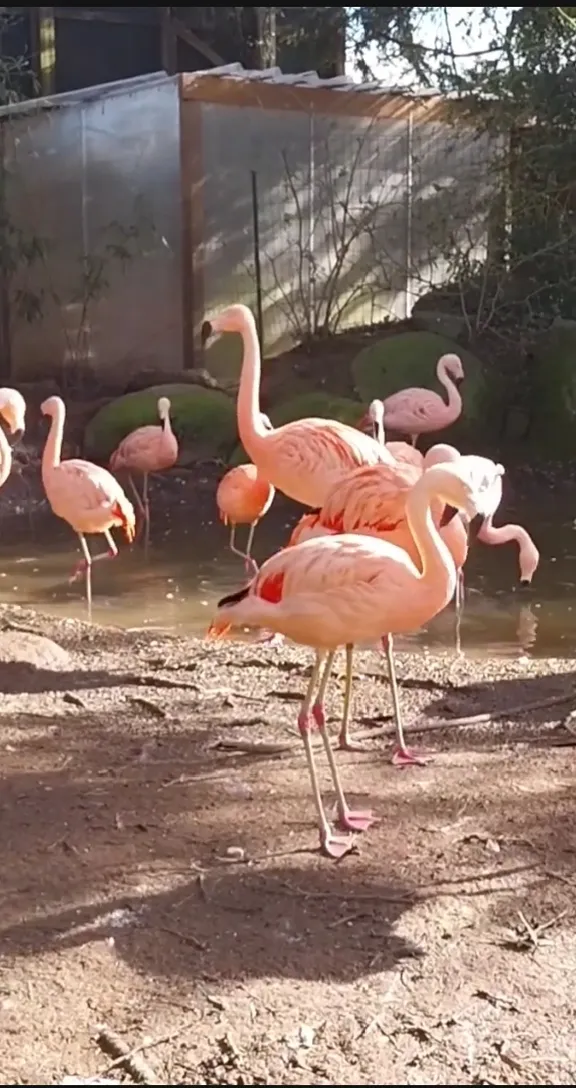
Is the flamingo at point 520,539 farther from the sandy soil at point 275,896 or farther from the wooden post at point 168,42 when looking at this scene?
the wooden post at point 168,42

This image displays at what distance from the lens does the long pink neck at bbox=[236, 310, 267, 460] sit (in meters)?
4.64

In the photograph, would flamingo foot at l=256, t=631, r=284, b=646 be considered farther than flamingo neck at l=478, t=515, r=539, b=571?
No

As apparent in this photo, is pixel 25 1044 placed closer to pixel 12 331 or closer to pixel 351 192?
pixel 12 331

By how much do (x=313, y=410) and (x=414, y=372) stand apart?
44.4 inches

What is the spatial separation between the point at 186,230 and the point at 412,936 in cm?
861

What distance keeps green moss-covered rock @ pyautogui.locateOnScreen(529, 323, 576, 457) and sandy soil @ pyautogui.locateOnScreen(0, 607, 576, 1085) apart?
5.55 m

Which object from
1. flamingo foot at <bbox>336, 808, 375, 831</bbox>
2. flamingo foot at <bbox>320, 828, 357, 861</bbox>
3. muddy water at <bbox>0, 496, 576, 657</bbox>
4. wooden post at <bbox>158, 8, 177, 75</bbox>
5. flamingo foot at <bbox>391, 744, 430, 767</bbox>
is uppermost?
wooden post at <bbox>158, 8, 177, 75</bbox>

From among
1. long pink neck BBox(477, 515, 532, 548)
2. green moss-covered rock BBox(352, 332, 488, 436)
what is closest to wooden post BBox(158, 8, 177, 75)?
green moss-covered rock BBox(352, 332, 488, 436)

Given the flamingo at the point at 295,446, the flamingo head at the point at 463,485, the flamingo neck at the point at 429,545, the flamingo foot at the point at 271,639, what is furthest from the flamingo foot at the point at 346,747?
the flamingo foot at the point at 271,639

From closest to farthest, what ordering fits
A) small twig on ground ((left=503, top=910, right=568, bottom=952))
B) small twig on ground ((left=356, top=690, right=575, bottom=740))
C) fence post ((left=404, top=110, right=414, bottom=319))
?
1. small twig on ground ((left=503, top=910, right=568, bottom=952))
2. small twig on ground ((left=356, top=690, right=575, bottom=740))
3. fence post ((left=404, top=110, right=414, bottom=319))

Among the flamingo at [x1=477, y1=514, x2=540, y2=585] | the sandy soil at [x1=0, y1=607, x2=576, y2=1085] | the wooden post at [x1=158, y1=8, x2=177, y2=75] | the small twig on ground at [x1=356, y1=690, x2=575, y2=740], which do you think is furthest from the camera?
the wooden post at [x1=158, y1=8, x2=177, y2=75]

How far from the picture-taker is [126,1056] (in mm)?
2016

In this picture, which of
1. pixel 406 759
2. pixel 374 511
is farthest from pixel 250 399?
pixel 406 759

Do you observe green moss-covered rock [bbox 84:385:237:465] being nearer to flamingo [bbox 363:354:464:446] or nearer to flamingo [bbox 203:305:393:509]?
flamingo [bbox 363:354:464:446]
